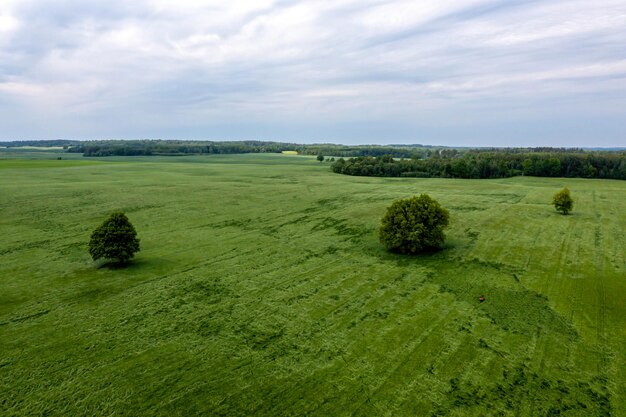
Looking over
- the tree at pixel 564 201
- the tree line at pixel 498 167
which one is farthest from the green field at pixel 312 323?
the tree line at pixel 498 167

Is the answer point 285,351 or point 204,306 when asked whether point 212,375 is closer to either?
point 285,351

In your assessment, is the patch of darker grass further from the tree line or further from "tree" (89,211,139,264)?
the tree line

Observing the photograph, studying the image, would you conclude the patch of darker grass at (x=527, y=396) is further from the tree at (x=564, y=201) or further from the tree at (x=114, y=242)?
the tree at (x=564, y=201)

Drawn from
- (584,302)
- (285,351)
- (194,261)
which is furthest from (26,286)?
(584,302)

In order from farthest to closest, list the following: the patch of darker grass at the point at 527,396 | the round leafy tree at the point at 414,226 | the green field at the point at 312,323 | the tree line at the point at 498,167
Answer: the tree line at the point at 498,167, the round leafy tree at the point at 414,226, the green field at the point at 312,323, the patch of darker grass at the point at 527,396

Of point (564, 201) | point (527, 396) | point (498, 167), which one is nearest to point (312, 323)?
point (527, 396)

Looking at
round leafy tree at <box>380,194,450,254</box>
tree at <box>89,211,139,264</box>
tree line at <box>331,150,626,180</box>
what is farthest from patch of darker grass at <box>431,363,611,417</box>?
tree line at <box>331,150,626,180</box>
